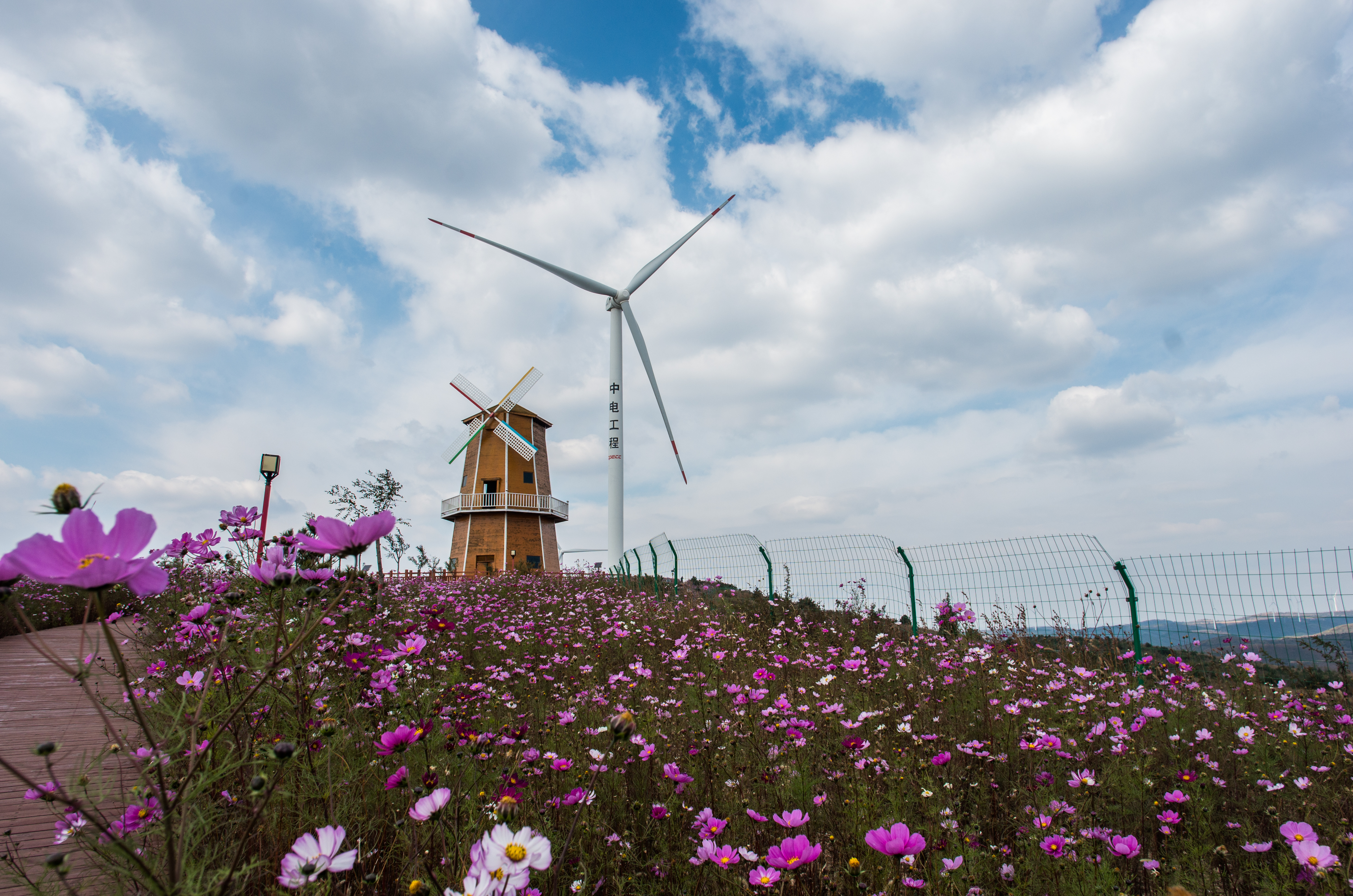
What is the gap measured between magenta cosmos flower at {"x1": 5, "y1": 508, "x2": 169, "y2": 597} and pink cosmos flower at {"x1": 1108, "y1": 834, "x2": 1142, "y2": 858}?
115 inches

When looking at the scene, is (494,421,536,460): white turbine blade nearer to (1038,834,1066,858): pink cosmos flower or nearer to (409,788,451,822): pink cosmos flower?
(1038,834,1066,858): pink cosmos flower

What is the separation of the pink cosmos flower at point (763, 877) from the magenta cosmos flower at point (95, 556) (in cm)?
168

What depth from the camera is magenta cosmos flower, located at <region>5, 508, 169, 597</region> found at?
1093 millimetres

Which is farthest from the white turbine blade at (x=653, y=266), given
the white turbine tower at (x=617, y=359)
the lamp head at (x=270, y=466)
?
the lamp head at (x=270, y=466)

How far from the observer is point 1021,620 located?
6387 millimetres

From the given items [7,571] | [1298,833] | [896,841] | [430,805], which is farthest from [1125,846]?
[7,571]

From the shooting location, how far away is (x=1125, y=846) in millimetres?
2398

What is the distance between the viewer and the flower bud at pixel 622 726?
4.98 feet

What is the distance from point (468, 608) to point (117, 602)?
314 inches

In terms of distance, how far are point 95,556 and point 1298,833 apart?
126 inches

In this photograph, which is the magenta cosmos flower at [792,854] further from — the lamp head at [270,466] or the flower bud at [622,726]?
the lamp head at [270,466]

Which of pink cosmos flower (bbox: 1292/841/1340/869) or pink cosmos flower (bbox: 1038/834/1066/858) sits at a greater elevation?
pink cosmos flower (bbox: 1292/841/1340/869)

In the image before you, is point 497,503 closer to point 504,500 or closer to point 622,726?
point 504,500

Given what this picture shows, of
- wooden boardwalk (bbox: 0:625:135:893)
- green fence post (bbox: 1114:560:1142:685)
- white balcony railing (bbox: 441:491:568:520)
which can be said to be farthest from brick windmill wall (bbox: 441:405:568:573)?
green fence post (bbox: 1114:560:1142:685)
